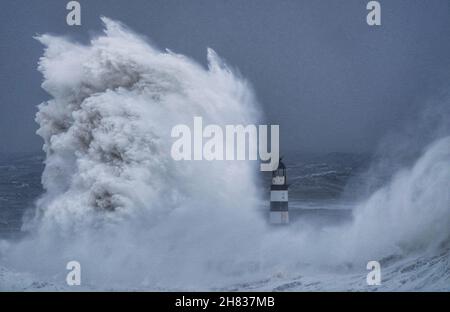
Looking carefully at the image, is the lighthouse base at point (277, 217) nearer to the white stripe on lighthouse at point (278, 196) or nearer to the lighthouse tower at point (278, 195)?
the lighthouse tower at point (278, 195)

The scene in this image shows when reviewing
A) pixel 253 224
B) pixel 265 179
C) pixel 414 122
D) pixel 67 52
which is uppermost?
pixel 67 52

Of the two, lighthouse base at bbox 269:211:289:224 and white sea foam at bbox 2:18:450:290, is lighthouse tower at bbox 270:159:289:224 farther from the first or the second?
white sea foam at bbox 2:18:450:290

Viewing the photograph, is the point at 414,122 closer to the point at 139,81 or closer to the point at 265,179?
the point at 265,179

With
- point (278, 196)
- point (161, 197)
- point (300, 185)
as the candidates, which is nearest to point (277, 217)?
point (278, 196)

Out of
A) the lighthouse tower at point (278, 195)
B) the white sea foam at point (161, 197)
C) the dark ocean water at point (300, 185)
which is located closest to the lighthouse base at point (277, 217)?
the lighthouse tower at point (278, 195)
